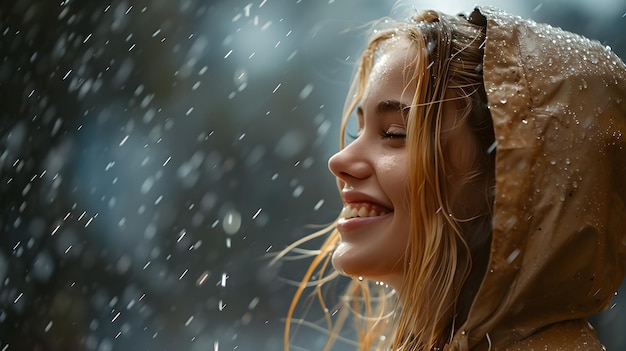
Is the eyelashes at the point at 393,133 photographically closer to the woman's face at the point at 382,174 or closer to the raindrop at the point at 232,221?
the woman's face at the point at 382,174

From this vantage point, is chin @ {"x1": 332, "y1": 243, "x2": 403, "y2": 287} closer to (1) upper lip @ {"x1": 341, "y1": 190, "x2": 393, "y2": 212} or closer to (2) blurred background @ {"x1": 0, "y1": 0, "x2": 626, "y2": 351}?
(1) upper lip @ {"x1": 341, "y1": 190, "x2": 393, "y2": 212}

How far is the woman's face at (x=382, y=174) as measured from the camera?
123 cm

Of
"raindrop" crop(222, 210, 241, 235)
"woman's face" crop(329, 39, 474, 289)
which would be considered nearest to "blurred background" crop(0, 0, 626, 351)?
"raindrop" crop(222, 210, 241, 235)

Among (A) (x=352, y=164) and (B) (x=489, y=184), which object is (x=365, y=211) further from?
(B) (x=489, y=184)

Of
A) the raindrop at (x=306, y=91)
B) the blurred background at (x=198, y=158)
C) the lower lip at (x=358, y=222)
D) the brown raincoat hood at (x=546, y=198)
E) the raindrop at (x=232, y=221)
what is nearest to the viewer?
the brown raincoat hood at (x=546, y=198)

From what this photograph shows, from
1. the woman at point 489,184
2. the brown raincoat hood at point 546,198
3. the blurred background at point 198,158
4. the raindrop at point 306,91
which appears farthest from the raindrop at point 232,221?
the brown raincoat hood at point 546,198

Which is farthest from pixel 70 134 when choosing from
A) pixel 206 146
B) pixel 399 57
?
pixel 399 57

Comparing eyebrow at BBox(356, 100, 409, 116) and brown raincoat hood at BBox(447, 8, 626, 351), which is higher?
→ eyebrow at BBox(356, 100, 409, 116)

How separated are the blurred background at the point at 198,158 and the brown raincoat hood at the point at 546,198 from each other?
1.43 meters

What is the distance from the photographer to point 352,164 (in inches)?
50.1

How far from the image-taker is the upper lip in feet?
4.12

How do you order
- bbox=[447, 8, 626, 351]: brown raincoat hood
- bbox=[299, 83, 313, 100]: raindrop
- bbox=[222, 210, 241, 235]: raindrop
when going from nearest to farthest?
bbox=[447, 8, 626, 351]: brown raincoat hood, bbox=[299, 83, 313, 100]: raindrop, bbox=[222, 210, 241, 235]: raindrop

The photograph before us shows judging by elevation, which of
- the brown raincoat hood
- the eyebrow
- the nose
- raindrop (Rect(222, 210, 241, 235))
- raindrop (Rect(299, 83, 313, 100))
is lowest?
raindrop (Rect(222, 210, 241, 235))

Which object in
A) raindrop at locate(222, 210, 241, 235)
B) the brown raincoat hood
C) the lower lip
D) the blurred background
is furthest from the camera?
raindrop at locate(222, 210, 241, 235)
